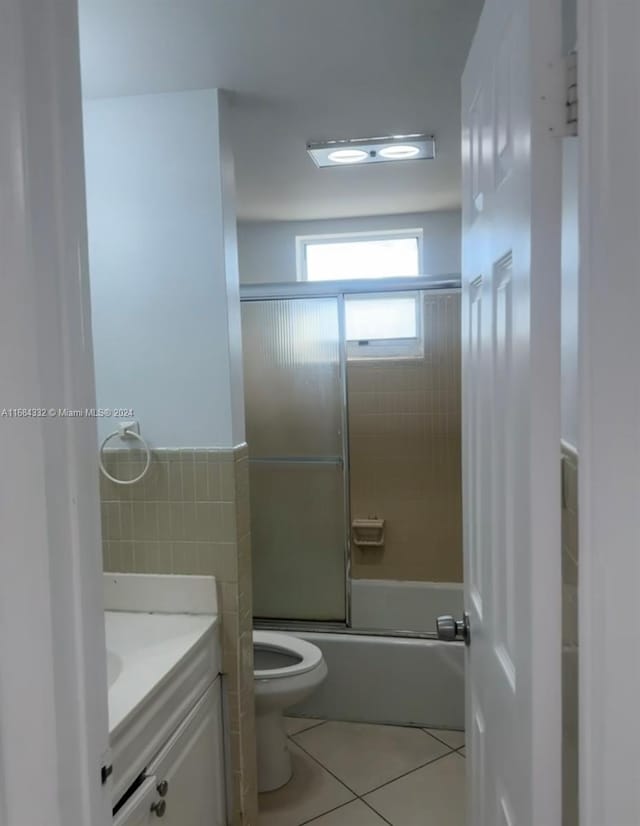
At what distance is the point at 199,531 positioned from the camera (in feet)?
6.13

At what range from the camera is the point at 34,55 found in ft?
2.26

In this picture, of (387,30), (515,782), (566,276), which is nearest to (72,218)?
(566,276)

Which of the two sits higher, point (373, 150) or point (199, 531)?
point (373, 150)

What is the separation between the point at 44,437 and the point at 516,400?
608mm

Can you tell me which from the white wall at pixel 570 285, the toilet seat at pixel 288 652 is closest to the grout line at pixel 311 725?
the toilet seat at pixel 288 652

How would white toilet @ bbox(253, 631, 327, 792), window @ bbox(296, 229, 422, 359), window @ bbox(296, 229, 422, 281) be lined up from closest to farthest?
white toilet @ bbox(253, 631, 327, 792)
window @ bbox(296, 229, 422, 359)
window @ bbox(296, 229, 422, 281)

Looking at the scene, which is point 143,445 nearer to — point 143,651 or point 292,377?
point 143,651

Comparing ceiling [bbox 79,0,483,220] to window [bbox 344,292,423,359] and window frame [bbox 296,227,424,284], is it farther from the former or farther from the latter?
window frame [bbox 296,227,424,284]

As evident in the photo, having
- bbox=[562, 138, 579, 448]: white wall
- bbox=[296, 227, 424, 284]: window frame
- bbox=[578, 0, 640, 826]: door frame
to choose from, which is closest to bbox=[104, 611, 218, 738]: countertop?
bbox=[578, 0, 640, 826]: door frame

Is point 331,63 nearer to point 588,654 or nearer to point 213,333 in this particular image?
point 213,333

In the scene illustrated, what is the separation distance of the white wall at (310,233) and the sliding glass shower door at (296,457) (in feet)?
1.71

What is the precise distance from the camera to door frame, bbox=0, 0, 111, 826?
67 centimetres

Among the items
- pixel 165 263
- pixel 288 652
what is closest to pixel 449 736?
pixel 288 652

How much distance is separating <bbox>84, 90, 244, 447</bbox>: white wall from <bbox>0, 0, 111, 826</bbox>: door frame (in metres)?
1.06
